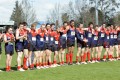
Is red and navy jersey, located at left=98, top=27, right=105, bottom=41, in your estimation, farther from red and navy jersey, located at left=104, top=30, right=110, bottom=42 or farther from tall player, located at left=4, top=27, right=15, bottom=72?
tall player, located at left=4, top=27, right=15, bottom=72

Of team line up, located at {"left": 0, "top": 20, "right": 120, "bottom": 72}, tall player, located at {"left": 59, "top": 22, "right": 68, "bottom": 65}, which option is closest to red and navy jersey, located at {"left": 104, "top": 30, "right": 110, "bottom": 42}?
team line up, located at {"left": 0, "top": 20, "right": 120, "bottom": 72}

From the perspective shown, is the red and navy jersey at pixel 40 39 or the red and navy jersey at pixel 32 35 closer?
the red and navy jersey at pixel 32 35

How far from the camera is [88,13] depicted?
63.6 m

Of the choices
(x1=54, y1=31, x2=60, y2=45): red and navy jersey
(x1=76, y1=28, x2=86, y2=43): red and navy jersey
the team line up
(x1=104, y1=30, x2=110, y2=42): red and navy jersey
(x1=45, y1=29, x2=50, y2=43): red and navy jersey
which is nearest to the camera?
the team line up

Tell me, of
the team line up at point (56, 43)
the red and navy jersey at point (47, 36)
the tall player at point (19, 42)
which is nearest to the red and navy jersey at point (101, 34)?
the team line up at point (56, 43)

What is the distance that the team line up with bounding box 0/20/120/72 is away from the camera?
49.3 ft

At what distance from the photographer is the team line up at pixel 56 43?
591 inches

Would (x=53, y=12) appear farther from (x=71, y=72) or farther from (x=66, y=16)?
(x=71, y=72)

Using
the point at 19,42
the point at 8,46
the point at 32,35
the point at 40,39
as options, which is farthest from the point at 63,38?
the point at 8,46

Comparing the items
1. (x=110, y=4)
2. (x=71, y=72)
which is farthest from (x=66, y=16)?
(x=71, y=72)

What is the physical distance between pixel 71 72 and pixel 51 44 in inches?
123

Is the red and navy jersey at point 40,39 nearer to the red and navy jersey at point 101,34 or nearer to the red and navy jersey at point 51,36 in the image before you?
the red and navy jersey at point 51,36

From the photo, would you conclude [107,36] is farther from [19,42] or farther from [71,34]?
[19,42]

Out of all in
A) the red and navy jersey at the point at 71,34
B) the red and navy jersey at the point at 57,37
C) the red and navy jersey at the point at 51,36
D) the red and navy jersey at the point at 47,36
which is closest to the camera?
the red and navy jersey at the point at 47,36
